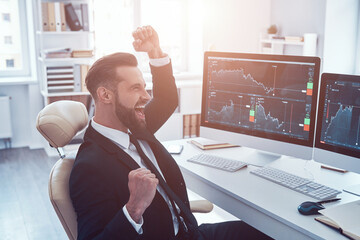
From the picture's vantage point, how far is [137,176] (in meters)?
1.33

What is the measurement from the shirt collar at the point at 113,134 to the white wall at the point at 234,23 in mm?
3798

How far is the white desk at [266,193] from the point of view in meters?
1.50

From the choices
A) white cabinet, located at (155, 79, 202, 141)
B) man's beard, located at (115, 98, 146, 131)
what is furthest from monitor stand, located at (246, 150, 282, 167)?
white cabinet, located at (155, 79, 202, 141)

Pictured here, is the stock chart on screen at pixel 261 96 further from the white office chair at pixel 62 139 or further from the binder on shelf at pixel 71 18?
the binder on shelf at pixel 71 18

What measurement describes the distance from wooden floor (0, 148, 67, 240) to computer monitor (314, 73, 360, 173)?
195 cm

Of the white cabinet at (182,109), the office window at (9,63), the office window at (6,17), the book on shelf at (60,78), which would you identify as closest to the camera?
the book on shelf at (60,78)

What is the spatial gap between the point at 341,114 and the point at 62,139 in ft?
3.64

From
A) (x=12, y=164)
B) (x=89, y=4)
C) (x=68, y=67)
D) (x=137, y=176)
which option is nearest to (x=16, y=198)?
(x=12, y=164)

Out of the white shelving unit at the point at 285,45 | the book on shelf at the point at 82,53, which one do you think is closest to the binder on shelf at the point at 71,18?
the book on shelf at the point at 82,53

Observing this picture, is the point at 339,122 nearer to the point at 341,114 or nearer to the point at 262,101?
the point at 341,114

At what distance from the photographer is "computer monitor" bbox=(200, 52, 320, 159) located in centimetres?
200

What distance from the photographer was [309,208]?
154cm

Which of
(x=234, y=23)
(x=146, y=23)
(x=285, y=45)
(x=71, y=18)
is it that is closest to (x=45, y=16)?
(x=71, y=18)

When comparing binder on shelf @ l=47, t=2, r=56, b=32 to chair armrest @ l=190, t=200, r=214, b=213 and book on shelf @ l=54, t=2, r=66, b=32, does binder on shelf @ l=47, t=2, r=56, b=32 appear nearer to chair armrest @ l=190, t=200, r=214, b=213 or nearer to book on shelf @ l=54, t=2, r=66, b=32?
book on shelf @ l=54, t=2, r=66, b=32
